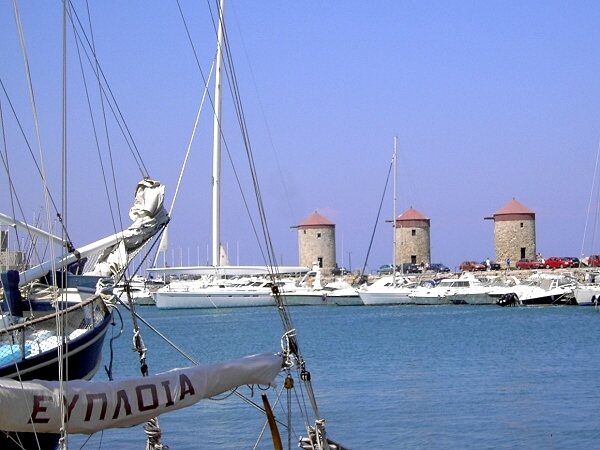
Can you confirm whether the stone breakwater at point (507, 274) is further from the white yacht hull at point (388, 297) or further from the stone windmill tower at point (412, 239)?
the white yacht hull at point (388, 297)

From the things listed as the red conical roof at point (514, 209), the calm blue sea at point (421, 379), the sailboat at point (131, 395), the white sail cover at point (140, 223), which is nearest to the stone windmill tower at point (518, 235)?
the red conical roof at point (514, 209)

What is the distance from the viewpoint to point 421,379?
2942cm

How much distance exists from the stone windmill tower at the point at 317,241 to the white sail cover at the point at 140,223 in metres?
95.7

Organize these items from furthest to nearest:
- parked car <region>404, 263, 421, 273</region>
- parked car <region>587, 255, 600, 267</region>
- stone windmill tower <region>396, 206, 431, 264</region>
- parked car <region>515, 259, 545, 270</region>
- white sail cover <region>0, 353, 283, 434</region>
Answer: stone windmill tower <region>396, 206, 431, 264</region>, parked car <region>404, 263, 421, 273</region>, parked car <region>515, 259, 545, 270</region>, parked car <region>587, 255, 600, 267</region>, white sail cover <region>0, 353, 283, 434</region>

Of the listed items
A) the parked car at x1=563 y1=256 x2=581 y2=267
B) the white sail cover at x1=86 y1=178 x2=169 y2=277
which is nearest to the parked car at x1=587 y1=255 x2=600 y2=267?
the parked car at x1=563 y1=256 x2=581 y2=267

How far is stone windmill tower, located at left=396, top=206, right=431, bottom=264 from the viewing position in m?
111

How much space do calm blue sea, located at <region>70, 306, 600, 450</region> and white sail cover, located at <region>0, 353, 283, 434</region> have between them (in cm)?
614

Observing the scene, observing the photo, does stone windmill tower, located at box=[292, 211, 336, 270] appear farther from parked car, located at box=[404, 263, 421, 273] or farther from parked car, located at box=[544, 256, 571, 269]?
parked car, located at box=[544, 256, 571, 269]

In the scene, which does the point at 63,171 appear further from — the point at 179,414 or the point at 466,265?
A: the point at 466,265

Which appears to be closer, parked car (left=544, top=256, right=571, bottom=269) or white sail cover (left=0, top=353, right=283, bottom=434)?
white sail cover (left=0, top=353, right=283, bottom=434)

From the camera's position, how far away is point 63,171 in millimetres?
9828

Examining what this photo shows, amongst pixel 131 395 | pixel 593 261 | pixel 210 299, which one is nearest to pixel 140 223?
pixel 131 395

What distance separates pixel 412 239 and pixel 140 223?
9395cm

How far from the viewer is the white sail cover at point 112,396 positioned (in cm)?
886
